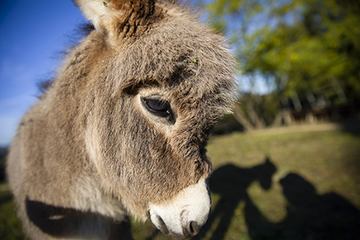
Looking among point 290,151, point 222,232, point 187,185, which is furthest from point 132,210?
point 290,151

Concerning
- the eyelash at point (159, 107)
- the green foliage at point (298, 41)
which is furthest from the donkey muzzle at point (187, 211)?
the green foliage at point (298, 41)

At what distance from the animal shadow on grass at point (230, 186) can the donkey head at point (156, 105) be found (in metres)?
2.56

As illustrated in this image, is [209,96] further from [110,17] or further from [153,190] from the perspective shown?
[110,17]

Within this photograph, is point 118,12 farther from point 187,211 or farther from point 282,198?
point 282,198

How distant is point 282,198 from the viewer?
6254 mm

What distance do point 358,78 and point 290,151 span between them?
741 inches

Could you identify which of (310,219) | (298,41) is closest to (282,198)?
(310,219)

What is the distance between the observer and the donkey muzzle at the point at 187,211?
6.12 ft

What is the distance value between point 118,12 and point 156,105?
0.73m

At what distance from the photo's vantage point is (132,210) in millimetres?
2238

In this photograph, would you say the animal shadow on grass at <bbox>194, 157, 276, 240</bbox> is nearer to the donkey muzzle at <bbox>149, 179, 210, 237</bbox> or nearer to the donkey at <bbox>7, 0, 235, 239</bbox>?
the donkey at <bbox>7, 0, 235, 239</bbox>

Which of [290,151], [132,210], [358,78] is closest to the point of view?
[132,210]

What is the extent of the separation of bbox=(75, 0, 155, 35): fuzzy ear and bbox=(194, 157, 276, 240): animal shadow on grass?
124 inches

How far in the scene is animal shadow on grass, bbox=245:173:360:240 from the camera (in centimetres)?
464
